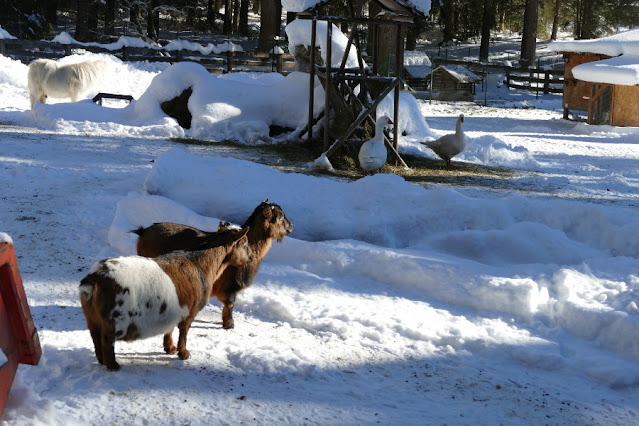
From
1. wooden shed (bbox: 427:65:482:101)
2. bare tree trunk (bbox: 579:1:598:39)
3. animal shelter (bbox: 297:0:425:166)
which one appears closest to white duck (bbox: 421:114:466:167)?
animal shelter (bbox: 297:0:425:166)

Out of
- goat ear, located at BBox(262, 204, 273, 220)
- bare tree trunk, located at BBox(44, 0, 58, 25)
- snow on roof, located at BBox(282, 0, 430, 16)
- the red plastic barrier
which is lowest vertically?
the red plastic barrier

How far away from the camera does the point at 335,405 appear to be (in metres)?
4.05

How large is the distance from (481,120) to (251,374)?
1827 cm

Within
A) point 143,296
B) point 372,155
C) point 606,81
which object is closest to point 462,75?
point 606,81

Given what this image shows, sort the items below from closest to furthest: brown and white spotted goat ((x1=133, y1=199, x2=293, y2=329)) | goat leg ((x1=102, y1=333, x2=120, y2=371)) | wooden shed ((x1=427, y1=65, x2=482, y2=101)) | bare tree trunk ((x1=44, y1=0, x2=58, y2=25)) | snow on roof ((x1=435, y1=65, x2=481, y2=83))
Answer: goat leg ((x1=102, y1=333, x2=120, y2=371)) → brown and white spotted goat ((x1=133, y1=199, x2=293, y2=329)) → snow on roof ((x1=435, y1=65, x2=481, y2=83)) → wooden shed ((x1=427, y1=65, x2=482, y2=101)) → bare tree trunk ((x1=44, y1=0, x2=58, y2=25))

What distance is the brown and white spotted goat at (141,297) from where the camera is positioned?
3.91 metres

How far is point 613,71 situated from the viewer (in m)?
19.3

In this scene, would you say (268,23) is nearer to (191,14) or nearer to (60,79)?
(191,14)

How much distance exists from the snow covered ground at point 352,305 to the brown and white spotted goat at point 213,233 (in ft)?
1.00

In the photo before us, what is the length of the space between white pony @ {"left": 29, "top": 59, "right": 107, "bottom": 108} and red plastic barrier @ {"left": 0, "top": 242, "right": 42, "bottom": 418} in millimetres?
13945

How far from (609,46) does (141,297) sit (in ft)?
66.5

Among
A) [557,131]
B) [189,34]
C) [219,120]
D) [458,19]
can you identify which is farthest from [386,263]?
[458,19]

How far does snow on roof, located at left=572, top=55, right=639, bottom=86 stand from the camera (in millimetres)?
18875

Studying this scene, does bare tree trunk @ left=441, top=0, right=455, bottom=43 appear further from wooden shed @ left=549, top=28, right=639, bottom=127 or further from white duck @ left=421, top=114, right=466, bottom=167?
white duck @ left=421, top=114, right=466, bottom=167
